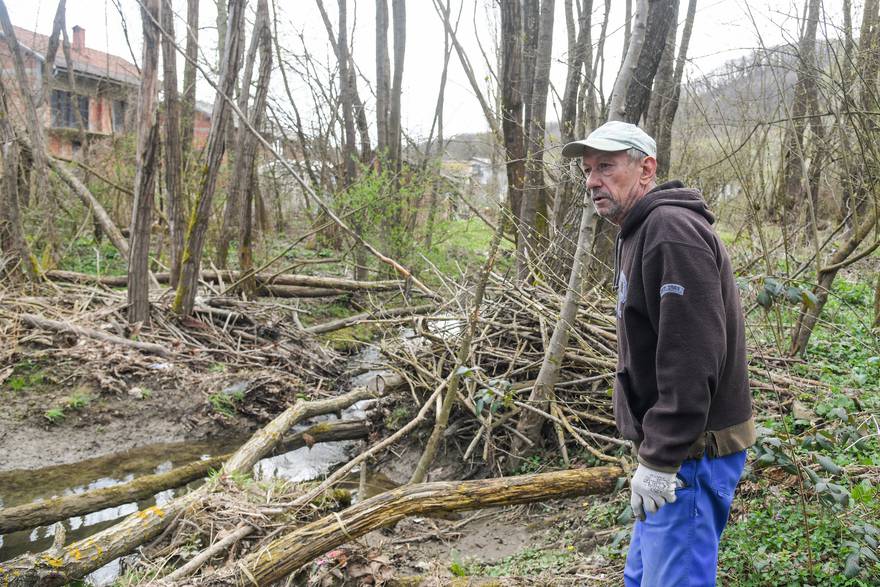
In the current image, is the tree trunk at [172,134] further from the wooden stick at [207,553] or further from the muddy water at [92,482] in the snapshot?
the wooden stick at [207,553]

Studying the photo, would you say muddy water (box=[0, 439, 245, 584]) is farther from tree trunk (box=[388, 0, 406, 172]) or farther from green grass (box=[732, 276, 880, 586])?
tree trunk (box=[388, 0, 406, 172])

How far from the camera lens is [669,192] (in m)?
2.40

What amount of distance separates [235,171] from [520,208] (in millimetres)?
5056

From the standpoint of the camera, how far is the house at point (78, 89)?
1848 centimetres

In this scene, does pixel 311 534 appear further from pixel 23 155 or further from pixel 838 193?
pixel 23 155

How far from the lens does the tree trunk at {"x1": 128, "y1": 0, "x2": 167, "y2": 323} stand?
848 cm

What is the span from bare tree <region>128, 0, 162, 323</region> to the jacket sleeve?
7896mm

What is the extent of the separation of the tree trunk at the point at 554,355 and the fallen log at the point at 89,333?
5021 mm

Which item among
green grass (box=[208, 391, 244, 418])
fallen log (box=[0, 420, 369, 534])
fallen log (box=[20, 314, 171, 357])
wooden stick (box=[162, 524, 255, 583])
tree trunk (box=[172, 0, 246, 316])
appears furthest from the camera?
tree trunk (box=[172, 0, 246, 316])

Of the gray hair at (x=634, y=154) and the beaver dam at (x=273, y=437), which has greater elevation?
the gray hair at (x=634, y=154)

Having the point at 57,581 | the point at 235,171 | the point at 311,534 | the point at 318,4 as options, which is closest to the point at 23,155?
the point at 235,171

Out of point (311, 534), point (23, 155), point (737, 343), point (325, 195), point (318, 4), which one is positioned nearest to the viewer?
point (737, 343)

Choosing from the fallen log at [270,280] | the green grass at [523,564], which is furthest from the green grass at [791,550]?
the fallen log at [270,280]

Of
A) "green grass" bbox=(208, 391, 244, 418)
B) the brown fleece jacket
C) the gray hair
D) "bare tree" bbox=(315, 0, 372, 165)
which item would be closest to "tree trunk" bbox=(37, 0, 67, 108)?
"bare tree" bbox=(315, 0, 372, 165)
